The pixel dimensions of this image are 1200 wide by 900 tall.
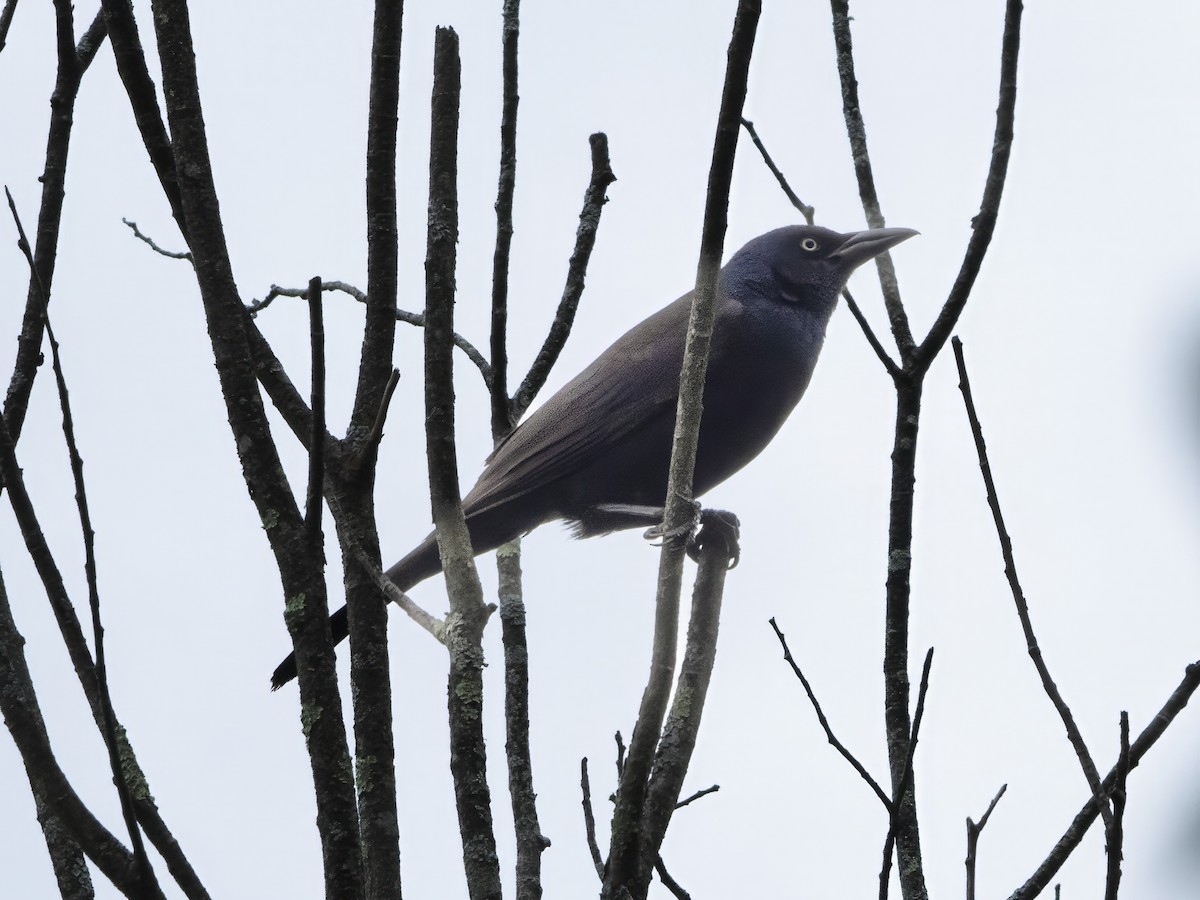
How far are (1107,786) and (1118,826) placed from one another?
0.39m

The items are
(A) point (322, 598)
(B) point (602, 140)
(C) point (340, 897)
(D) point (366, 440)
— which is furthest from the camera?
(B) point (602, 140)

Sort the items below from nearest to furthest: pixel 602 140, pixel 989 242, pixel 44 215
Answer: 1. pixel 44 215
2. pixel 989 242
3. pixel 602 140

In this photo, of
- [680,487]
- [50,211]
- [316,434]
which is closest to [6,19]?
[50,211]

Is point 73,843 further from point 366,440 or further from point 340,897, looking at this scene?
point 366,440

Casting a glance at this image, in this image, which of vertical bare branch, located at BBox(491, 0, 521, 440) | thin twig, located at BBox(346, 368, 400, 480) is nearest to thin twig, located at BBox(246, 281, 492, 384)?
vertical bare branch, located at BBox(491, 0, 521, 440)

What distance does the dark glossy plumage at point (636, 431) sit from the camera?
4973mm

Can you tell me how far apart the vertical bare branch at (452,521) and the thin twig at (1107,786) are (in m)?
0.95

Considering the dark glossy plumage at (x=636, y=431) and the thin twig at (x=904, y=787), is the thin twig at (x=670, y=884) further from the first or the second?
the dark glossy plumage at (x=636, y=431)

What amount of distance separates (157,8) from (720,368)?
9.29 ft

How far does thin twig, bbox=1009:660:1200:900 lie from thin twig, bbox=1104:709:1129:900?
11 cm

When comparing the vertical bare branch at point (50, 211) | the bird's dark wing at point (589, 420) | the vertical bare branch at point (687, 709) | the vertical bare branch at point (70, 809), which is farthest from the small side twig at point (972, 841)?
the bird's dark wing at point (589, 420)

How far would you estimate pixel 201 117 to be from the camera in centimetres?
247

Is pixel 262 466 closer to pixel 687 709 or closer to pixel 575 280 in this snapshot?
pixel 687 709

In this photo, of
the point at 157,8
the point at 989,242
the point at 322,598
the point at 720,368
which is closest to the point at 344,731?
the point at 322,598
